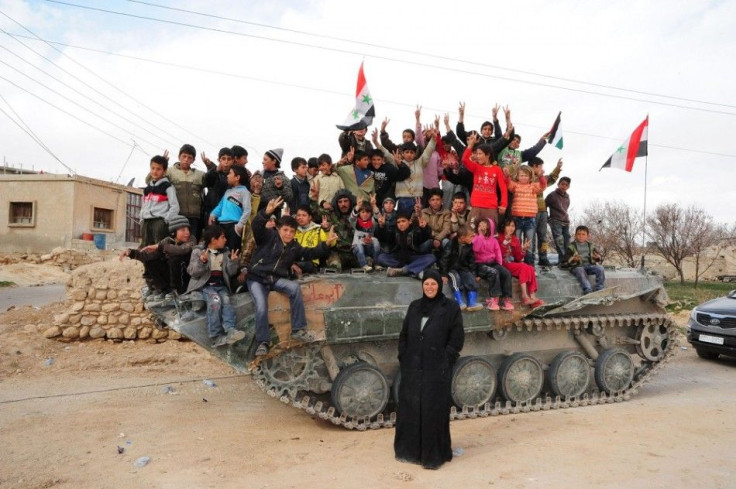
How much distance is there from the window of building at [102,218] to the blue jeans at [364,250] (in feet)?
80.3

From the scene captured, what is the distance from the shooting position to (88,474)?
16.9 ft

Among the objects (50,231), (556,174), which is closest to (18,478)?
(556,174)

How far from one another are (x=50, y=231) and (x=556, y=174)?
82.0 feet

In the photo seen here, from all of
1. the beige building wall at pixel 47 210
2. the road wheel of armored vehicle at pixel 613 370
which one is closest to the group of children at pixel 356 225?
the road wheel of armored vehicle at pixel 613 370

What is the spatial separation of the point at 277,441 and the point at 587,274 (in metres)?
5.37

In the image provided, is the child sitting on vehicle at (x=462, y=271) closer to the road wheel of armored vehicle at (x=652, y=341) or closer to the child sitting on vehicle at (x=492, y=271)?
the child sitting on vehicle at (x=492, y=271)

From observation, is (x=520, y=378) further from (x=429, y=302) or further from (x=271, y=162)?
(x=271, y=162)

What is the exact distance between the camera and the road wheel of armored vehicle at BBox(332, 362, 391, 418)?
21.6ft

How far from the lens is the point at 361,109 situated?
357 inches

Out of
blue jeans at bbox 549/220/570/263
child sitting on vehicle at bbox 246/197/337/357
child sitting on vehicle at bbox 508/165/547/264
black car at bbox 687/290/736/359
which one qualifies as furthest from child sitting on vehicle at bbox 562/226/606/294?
black car at bbox 687/290/736/359

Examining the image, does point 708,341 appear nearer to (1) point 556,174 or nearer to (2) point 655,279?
(2) point 655,279

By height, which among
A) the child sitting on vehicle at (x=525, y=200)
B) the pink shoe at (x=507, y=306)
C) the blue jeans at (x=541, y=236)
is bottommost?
the pink shoe at (x=507, y=306)

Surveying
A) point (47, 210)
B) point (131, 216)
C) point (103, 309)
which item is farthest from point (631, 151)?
point (131, 216)

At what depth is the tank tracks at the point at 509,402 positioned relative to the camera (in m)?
6.34
